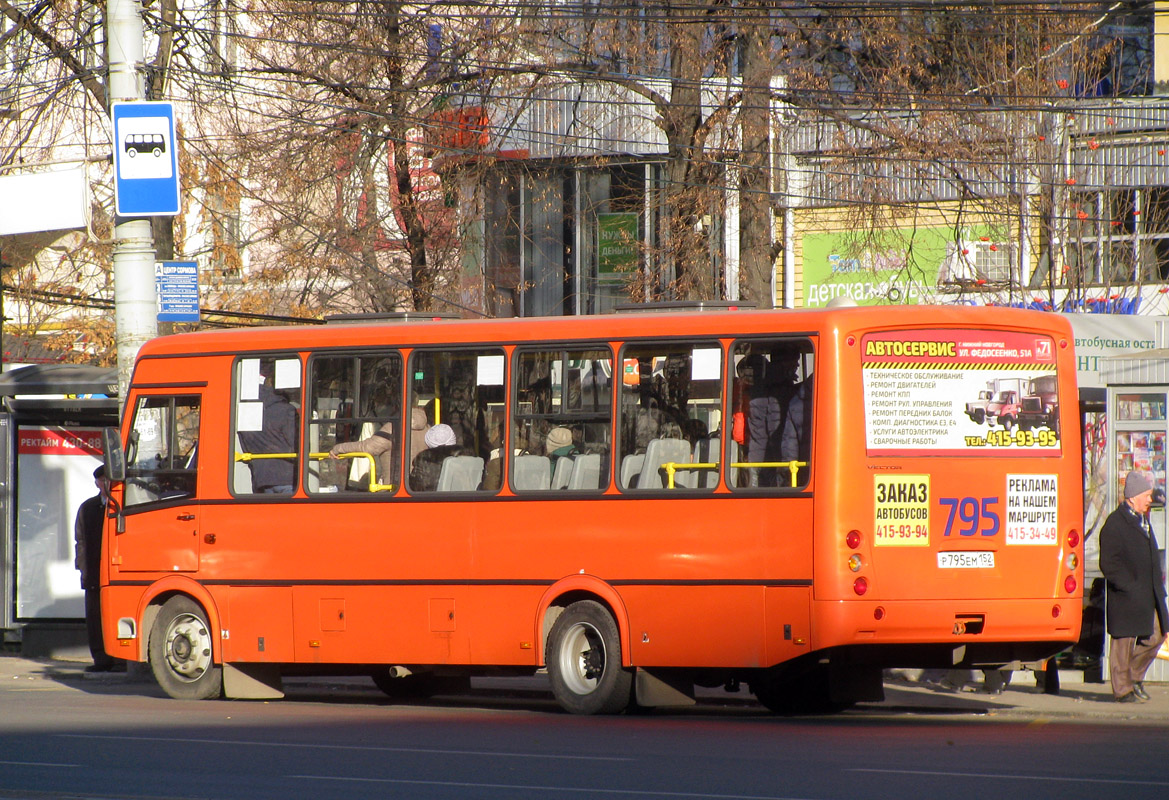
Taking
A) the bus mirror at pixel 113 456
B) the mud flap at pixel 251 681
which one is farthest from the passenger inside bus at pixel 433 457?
the bus mirror at pixel 113 456

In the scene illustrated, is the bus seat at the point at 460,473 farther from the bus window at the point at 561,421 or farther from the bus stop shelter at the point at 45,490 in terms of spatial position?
the bus stop shelter at the point at 45,490

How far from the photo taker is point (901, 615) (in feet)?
36.9

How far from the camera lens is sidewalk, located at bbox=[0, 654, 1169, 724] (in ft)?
42.7

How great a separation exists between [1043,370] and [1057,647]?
6.43ft

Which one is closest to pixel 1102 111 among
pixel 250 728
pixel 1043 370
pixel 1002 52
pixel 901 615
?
pixel 1002 52

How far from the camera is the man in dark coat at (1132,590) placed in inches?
520

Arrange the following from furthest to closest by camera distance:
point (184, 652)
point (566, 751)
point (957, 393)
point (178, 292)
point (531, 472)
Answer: point (178, 292) < point (184, 652) < point (531, 472) < point (957, 393) < point (566, 751)

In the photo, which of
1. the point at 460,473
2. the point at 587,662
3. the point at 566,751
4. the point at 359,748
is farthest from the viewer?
the point at 460,473

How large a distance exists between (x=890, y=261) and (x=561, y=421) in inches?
461

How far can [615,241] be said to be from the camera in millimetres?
26125

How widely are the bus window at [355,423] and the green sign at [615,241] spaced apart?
12.0 metres

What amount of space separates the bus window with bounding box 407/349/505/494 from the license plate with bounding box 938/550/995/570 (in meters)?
3.45

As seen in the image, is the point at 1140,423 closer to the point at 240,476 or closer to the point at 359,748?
the point at 240,476

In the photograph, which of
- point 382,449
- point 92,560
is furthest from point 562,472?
point 92,560
